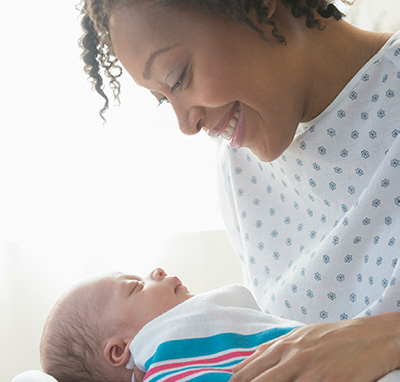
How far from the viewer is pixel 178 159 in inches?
97.2

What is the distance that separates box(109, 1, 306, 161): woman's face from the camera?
1.16 m

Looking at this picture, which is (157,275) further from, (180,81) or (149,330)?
(180,81)

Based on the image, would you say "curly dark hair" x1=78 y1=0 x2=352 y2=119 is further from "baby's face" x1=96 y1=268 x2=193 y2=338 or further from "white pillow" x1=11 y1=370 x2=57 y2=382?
"white pillow" x1=11 y1=370 x2=57 y2=382

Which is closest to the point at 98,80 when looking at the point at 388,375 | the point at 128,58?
the point at 128,58

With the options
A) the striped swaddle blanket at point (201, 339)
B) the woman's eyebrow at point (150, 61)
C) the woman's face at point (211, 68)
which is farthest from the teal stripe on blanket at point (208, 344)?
the woman's eyebrow at point (150, 61)

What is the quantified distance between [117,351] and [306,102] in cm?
70

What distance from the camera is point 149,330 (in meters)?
1.16

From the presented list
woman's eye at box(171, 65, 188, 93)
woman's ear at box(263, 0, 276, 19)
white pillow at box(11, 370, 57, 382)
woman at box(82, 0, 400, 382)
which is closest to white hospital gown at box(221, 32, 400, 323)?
woman at box(82, 0, 400, 382)

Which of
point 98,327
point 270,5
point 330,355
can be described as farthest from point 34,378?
point 270,5

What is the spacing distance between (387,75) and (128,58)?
55cm

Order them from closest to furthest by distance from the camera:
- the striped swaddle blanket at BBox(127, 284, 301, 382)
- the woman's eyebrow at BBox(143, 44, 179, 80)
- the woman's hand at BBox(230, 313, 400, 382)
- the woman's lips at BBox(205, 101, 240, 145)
A: 1. the woman's hand at BBox(230, 313, 400, 382)
2. the striped swaddle blanket at BBox(127, 284, 301, 382)
3. the woman's eyebrow at BBox(143, 44, 179, 80)
4. the woman's lips at BBox(205, 101, 240, 145)

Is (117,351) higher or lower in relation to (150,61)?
lower

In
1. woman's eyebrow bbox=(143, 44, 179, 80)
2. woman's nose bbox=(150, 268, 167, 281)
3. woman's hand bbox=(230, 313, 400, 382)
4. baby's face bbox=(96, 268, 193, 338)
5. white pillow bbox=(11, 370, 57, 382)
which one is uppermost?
woman's eyebrow bbox=(143, 44, 179, 80)

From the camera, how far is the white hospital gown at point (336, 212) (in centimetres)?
120
